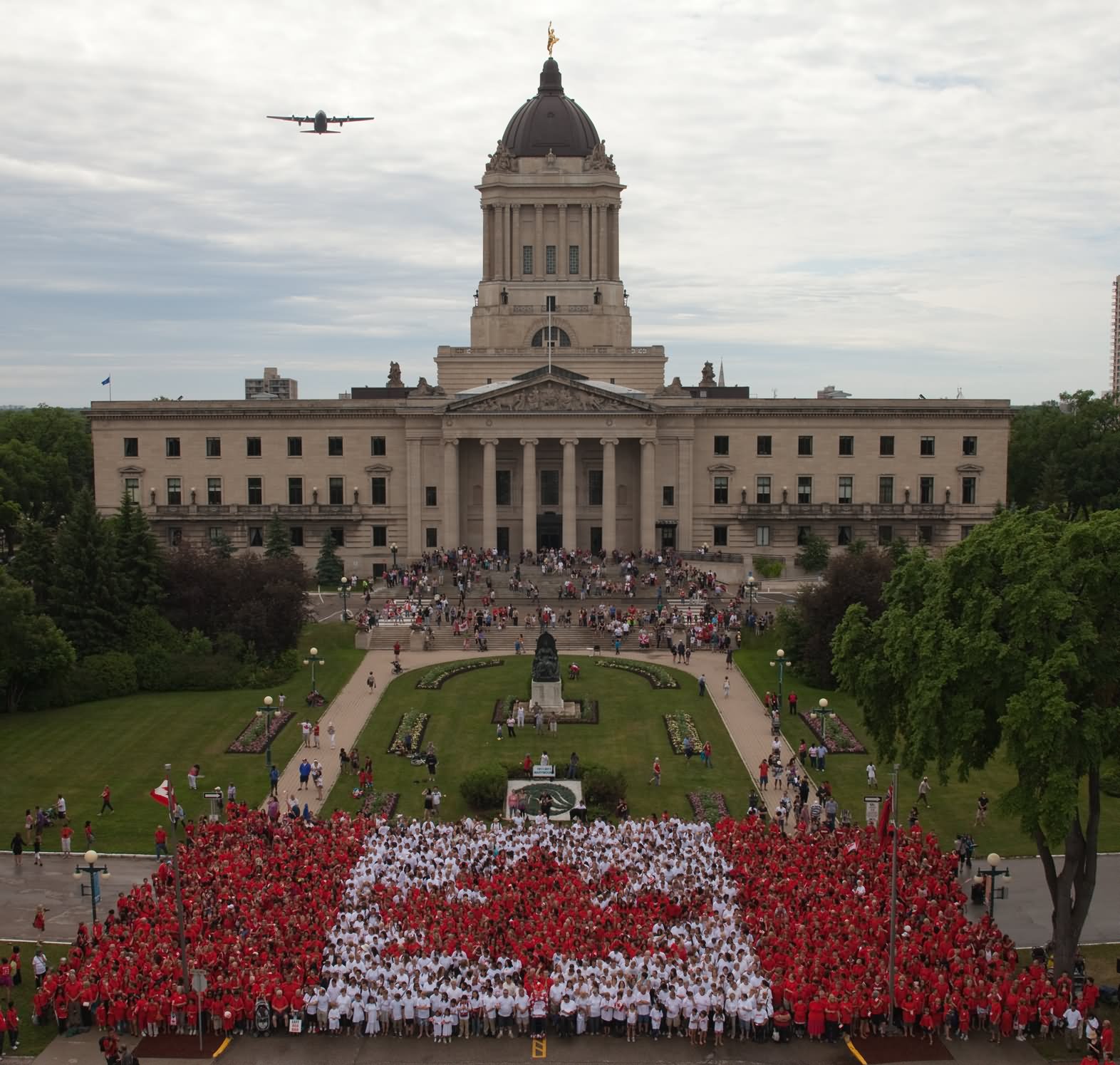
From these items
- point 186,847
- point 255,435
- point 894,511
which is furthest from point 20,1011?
point 894,511

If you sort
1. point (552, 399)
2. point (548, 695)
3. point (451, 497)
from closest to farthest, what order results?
point (548, 695) → point (552, 399) → point (451, 497)

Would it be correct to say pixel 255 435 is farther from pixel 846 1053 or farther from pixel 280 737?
pixel 846 1053

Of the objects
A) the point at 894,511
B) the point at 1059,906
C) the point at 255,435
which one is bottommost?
the point at 1059,906

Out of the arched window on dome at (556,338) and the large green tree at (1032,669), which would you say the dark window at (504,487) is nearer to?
the arched window on dome at (556,338)

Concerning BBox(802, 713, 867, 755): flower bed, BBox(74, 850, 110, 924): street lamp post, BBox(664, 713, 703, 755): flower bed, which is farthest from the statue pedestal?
BBox(74, 850, 110, 924): street lamp post

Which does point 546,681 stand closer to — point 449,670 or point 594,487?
point 449,670

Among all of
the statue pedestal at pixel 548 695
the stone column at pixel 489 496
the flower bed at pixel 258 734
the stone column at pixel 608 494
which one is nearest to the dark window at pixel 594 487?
the stone column at pixel 608 494

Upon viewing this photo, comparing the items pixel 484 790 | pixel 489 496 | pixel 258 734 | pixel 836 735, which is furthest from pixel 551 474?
pixel 484 790
